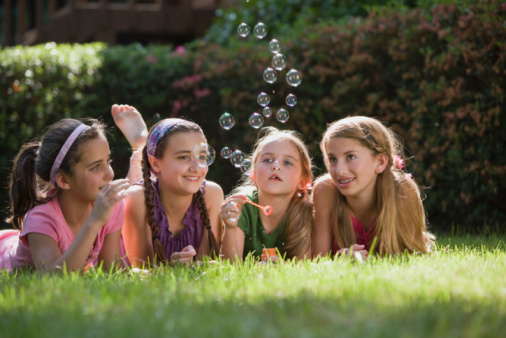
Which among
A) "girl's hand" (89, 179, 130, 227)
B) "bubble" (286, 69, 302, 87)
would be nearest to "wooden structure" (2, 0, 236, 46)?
"bubble" (286, 69, 302, 87)

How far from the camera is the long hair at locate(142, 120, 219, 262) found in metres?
4.26

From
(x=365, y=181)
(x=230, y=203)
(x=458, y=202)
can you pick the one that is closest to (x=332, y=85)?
(x=458, y=202)

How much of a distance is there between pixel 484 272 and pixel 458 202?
2.79 m

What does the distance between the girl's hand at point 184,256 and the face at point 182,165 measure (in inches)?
15.6

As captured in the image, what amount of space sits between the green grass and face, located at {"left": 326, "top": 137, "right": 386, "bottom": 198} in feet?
2.84

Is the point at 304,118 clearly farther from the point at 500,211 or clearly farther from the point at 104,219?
the point at 104,219

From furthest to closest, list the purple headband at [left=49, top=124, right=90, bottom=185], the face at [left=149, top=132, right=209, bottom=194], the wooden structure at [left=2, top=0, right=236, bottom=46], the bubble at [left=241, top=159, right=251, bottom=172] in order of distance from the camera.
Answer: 1. the wooden structure at [left=2, top=0, right=236, bottom=46]
2. the bubble at [left=241, top=159, right=251, bottom=172]
3. the face at [left=149, top=132, right=209, bottom=194]
4. the purple headband at [left=49, top=124, right=90, bottom=185]

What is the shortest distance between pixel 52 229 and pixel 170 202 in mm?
811

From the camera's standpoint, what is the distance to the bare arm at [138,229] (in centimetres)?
431

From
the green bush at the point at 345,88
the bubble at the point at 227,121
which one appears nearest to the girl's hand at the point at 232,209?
the bubble at the point at 227,121

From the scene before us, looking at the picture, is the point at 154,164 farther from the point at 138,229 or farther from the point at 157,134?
the point at 138,229

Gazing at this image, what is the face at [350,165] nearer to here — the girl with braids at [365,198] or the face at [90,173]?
the girl with braids at [365,198]

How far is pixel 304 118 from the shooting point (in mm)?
6777

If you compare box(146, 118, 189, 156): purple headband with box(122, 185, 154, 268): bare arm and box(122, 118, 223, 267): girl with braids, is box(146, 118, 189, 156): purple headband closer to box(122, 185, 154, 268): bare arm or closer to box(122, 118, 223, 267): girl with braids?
box(122, 118, 223, 267): girl with braids
